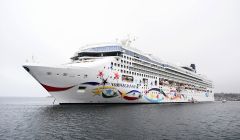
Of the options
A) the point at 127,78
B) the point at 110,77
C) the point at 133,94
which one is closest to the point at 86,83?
the point at 110,77

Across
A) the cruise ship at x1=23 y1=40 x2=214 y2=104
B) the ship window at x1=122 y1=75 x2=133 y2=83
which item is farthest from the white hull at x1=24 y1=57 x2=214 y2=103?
the ship window at x1=122 y1=75 x2=133 y2=83

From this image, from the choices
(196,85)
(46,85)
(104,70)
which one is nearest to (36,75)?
(46,85)

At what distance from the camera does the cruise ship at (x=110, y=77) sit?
40.2 m

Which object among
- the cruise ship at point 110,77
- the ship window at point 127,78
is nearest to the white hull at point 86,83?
the cruise ship at point 110,77

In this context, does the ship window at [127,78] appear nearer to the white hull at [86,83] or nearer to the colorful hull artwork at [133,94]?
the white hull at [86,83]

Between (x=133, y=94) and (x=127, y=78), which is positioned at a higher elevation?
(x=127, y=78)

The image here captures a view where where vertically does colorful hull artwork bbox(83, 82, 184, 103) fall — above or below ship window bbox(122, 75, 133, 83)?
below

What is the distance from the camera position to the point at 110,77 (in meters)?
45.0

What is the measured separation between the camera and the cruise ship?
40.2m

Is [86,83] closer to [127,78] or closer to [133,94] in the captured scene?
[127,78]

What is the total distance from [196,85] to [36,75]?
236 feet

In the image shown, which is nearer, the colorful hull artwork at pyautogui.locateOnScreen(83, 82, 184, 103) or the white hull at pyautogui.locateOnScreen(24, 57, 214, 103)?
the white hull at pyautogui.locateOnScreen(24, 57, 214, 103)

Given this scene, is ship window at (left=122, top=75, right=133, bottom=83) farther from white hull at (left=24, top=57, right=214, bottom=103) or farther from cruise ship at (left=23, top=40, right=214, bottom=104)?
white hull at (left=24, top=57, right=214, bottom=103)

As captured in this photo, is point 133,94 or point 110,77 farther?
point 133,94
